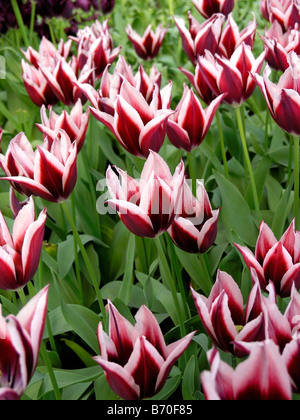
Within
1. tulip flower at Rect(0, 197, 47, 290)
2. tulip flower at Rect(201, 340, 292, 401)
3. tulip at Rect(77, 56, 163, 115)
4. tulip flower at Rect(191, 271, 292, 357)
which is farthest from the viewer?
tulip at Rect(77, 56, 163, 115)

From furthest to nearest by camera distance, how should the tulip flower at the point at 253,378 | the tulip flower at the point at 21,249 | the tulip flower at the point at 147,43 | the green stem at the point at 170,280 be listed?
the tulip flower at the point at 147,43 < the green stem at the point at 170,280 < the tulip flower at the point at 21,249 < the tulip flower at the point at 253,378

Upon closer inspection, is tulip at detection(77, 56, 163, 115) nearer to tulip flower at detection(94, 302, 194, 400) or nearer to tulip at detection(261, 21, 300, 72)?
tulip at detection(261, 21, 300, 72)

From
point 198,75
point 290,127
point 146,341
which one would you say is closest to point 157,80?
point 198,75

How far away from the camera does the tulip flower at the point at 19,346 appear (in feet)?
1.97

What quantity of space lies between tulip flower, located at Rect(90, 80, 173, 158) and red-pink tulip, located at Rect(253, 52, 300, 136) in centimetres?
19

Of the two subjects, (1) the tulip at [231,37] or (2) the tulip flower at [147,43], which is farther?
(2) the tulip flower at [147,43]

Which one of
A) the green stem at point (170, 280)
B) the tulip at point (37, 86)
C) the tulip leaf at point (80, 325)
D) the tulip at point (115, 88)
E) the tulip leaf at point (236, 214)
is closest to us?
the green stem at point (170, 280)

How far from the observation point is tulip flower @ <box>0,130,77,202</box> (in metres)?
0.96

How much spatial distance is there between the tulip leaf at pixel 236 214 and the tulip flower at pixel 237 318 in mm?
513

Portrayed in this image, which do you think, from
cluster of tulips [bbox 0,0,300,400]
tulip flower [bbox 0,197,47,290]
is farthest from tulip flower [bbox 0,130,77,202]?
tulip flower [bbox 0,197,47,290]

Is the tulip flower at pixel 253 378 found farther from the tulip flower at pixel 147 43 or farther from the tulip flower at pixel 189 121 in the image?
the tulip flower at pixel 147 43

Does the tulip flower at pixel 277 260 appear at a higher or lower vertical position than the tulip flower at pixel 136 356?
lower

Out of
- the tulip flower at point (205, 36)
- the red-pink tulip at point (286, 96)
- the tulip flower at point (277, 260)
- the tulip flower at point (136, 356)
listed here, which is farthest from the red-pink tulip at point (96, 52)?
the tulip flower at point (136, 356)
